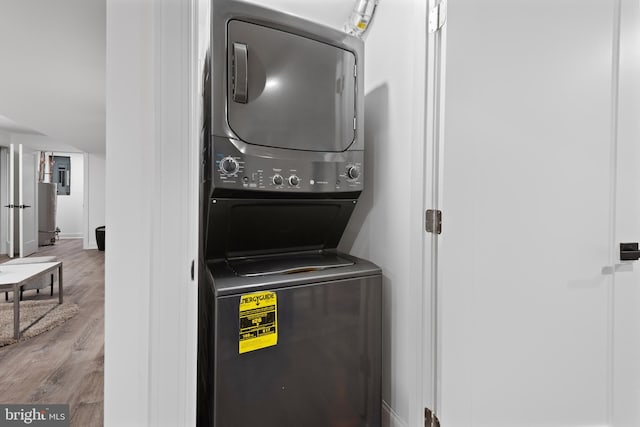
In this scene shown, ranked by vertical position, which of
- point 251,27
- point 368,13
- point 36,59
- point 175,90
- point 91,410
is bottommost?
point 91,410

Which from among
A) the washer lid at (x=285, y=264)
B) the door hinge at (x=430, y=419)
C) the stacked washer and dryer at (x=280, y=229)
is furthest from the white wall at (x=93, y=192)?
the door hinge at (x=430, y=419)

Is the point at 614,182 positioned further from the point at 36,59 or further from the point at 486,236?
the point at 36,59

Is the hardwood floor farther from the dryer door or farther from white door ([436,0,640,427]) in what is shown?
white door ([436,0,640,427])

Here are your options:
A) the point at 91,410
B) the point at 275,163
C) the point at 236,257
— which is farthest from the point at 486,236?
the point at 91,410

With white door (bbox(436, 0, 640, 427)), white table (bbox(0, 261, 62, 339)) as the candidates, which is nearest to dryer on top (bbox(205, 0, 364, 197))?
white door (bbox(436, 0, 640, 427))

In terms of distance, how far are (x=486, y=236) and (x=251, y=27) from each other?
47.9 inches

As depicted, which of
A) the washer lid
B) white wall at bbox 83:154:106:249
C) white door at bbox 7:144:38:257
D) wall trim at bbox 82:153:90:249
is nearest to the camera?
the washer lid

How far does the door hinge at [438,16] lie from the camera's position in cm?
117

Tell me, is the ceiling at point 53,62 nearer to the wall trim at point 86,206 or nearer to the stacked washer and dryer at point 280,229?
the stacked washer and dryer at point 280,229

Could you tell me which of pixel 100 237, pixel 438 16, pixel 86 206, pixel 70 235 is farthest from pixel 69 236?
pixel 438 16

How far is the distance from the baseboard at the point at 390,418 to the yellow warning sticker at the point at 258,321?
0.73 metres

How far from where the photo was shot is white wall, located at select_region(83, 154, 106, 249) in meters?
7.26

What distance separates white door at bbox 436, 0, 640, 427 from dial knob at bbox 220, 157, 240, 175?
78 cm

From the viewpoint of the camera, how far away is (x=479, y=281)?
4.04 feet
